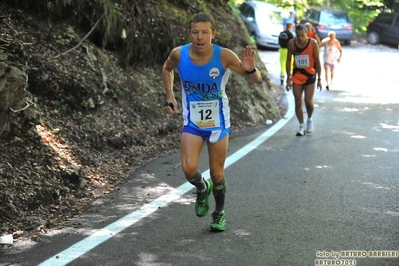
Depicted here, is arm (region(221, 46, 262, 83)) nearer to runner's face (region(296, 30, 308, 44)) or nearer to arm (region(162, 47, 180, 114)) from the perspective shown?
arm (region(162, 47, 180, 114))

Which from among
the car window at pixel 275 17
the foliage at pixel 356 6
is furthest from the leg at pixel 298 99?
the foliage at pixel 356 6

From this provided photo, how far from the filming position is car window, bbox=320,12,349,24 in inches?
1354

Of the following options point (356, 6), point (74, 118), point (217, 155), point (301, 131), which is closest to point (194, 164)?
point (217, 155)

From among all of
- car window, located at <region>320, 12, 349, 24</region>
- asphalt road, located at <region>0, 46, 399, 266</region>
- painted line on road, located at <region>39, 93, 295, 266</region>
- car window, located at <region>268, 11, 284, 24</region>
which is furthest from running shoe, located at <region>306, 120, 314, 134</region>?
car window, located at <region>320, 12, 349, 24</region>

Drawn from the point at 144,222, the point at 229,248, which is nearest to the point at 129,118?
the point at 144,222

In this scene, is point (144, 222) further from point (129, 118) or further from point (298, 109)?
point (298, 109)

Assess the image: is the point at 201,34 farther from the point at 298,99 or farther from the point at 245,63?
the point at 298,99

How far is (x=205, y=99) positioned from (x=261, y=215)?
1314mm

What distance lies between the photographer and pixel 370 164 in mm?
9258

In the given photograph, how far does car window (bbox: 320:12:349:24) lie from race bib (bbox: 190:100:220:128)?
96.0 feet

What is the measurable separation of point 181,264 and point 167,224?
1131 mm

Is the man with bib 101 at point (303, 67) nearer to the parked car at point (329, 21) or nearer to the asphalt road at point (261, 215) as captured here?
the asphalt road at point (261, 215)

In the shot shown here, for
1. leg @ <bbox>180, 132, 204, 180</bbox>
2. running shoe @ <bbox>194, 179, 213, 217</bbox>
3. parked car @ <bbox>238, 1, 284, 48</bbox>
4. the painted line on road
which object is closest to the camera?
the painted line on road

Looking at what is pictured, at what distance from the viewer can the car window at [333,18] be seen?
1354 inches
